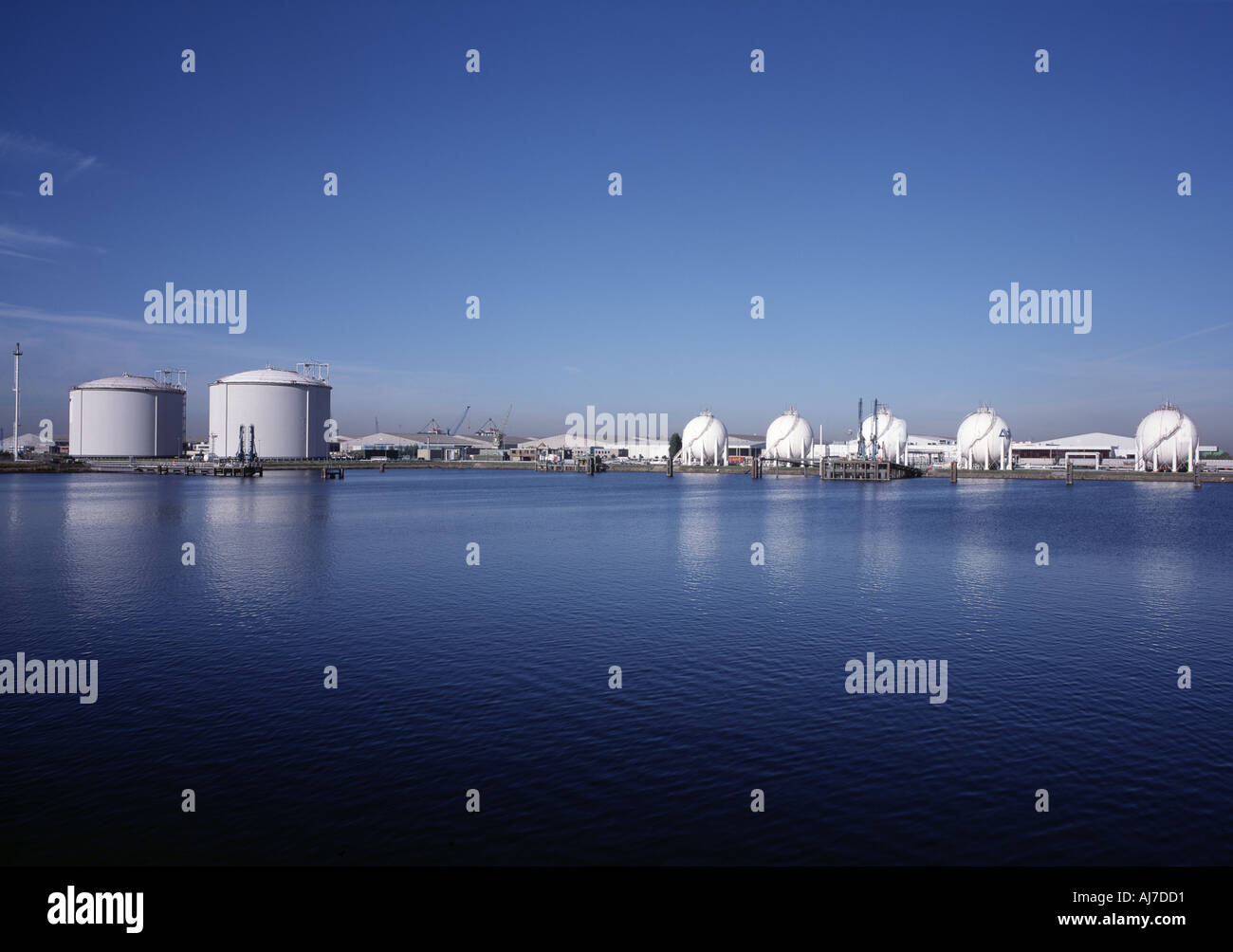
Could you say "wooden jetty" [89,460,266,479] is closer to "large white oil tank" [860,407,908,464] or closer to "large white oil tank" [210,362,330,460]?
"large white oil tank" [210,362,330,460]

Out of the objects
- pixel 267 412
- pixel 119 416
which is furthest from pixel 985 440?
pixel 119 416

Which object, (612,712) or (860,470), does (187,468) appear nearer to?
(860,470)

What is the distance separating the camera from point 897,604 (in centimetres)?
3322

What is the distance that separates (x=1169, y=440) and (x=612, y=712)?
17326 centimetres

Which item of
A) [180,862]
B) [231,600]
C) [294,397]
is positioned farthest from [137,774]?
[294,397]

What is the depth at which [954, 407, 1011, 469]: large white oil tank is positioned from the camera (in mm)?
170000

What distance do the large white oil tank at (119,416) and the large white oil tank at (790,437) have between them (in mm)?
139289

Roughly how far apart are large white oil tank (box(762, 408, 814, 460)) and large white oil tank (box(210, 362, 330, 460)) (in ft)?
347

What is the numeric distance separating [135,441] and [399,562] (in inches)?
6554

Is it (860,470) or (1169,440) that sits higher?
(1169,440)

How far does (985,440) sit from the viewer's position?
171m

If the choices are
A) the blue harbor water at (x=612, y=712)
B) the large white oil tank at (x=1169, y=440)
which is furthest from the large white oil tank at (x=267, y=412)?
the large white oil tank at (x=1169, y=440)

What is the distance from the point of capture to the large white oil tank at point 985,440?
17000cm
